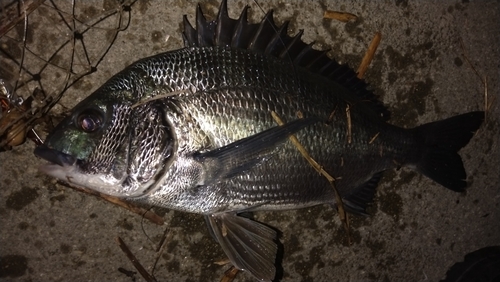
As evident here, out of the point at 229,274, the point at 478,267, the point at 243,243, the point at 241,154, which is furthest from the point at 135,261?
the point at 478,267

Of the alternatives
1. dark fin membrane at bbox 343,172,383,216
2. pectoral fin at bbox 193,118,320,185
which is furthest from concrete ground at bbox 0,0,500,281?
pectoral fin at bbox 193,118,320,185

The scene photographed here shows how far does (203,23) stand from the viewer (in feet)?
6.50

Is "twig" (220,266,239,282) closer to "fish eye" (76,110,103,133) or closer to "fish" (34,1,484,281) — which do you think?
"fish" (34,1,484,281)

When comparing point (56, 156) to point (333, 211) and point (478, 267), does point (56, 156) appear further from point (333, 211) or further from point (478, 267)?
point (478, 267)

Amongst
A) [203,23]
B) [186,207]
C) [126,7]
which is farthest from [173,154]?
[126,7]

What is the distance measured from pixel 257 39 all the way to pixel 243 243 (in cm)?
105

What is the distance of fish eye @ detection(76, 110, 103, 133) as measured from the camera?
1.73 metres

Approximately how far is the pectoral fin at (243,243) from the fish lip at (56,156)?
2.40 feet

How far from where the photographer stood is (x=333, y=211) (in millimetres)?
2592

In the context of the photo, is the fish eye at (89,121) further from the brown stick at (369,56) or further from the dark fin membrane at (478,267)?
the dark fin membrane at (478,267)

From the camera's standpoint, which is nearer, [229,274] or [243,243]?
[243,243]

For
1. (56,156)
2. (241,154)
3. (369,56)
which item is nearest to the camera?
(56,156)

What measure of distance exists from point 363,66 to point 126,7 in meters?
1.45

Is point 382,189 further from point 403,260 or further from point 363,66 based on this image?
point 363,66
